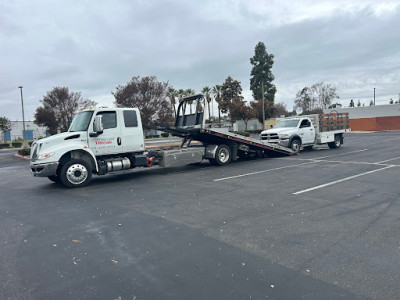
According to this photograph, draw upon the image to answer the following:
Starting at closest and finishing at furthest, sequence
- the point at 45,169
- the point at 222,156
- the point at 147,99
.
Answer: the point at 45,169
the point at 222,156
the point at 147,99

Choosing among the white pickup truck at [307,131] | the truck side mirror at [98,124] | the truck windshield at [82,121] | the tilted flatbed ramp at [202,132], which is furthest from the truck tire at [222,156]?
the truck windshield at [82,121]

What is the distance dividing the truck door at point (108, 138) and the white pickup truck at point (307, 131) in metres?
9.61

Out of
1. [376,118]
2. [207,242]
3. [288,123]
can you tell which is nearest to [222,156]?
[288,123]

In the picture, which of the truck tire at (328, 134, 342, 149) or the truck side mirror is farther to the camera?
the truck tire at (328, 134, 342, 149)

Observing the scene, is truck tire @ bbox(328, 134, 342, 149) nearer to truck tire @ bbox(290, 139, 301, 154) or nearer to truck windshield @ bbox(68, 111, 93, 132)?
truck tire @ bbox(290, 139, 301, 154)

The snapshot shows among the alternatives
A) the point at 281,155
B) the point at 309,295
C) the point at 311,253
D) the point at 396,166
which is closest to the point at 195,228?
the point at 311,253

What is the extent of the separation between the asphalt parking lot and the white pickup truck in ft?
26.6

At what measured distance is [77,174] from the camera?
1012 cm

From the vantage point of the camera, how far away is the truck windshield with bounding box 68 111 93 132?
10664 mm

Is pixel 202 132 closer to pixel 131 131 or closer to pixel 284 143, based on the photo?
pixel 131 131

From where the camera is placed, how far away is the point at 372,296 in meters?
3.29

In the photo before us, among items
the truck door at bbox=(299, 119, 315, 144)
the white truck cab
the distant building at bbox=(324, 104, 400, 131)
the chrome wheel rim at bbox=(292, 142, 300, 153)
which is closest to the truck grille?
the chrome wheel rim at bbox=(292, 142, 300, 153)

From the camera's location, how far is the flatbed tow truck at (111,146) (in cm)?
991

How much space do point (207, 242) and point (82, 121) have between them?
304 inches
